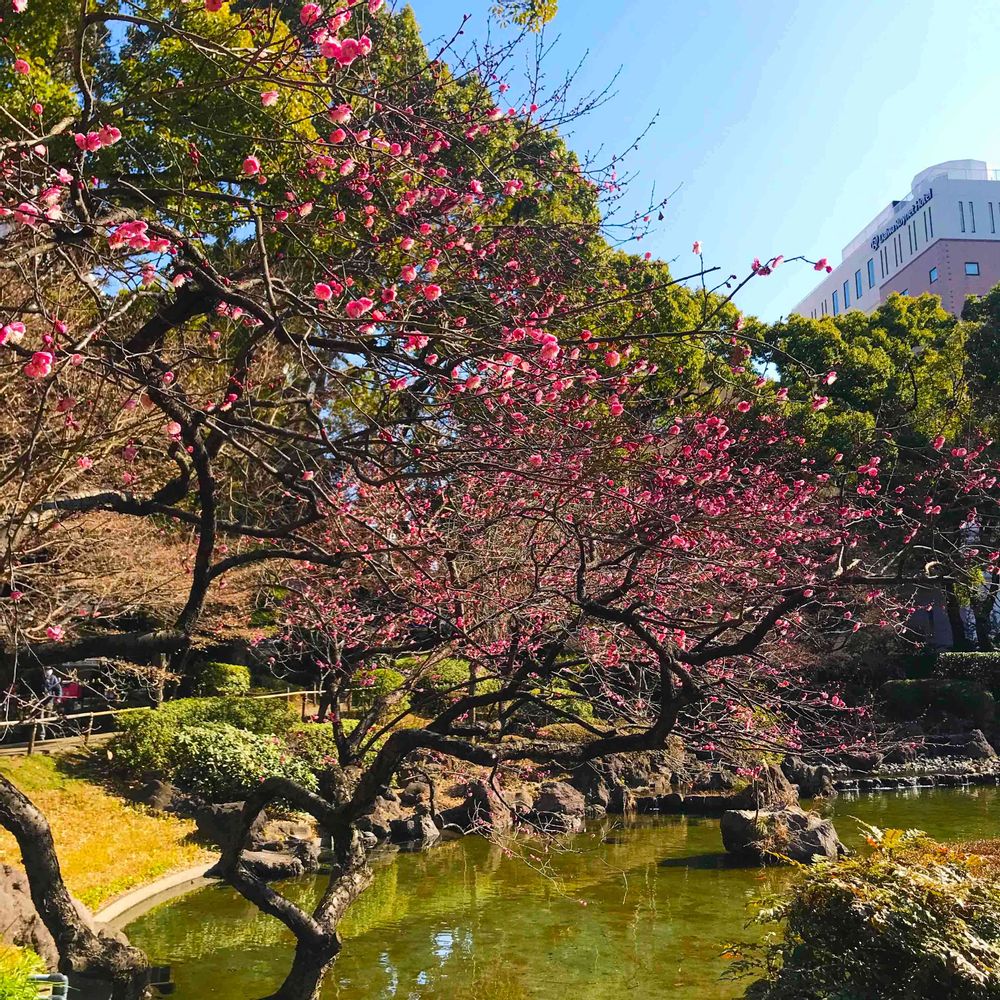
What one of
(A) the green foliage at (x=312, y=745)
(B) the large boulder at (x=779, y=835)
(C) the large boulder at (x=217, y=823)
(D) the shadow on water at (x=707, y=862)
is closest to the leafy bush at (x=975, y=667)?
(B) the large boulder at (x=779, y=835)

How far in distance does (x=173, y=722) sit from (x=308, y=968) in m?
9.71

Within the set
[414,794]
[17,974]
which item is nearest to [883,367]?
[414,794]

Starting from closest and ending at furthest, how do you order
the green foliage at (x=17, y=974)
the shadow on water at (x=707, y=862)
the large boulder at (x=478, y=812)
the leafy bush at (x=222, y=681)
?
the green foliage at (x=17, y=974) < the shadow on water at (x=707, y=862) < the large boulder at (x=478, y=812) < the leafy bush at (x=222, y=681)

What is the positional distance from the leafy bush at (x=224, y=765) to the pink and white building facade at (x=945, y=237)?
3660cm

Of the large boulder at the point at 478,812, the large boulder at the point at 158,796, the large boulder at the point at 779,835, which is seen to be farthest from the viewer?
the large boulder at the point at 158,796

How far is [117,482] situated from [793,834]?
9.58m

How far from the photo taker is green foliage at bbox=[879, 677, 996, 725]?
23.9m

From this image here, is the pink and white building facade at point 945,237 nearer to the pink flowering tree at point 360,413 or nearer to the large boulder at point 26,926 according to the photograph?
the pink flowering tree at point 360,413

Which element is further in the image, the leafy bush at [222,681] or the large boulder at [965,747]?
the large boulder at [965,747]

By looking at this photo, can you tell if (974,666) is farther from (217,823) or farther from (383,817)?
(217,823)

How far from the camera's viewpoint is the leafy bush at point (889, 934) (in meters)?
5.00

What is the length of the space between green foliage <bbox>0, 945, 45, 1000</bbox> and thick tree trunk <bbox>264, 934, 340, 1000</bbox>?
70.0 inches

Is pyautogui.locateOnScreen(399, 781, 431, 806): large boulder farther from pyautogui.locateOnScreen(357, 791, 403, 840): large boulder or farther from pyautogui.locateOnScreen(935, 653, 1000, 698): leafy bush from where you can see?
pyautogui.locateOnScreen(935, 653, 1000, 698): leafy bush

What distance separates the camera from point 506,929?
955cm
